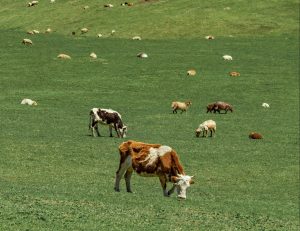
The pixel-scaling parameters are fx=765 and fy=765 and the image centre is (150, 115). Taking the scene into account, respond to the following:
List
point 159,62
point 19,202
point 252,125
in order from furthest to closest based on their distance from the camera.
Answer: point 159,62
point 252,125
point 19,202

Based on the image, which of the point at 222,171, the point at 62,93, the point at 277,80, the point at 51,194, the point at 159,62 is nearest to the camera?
the point at 51,194

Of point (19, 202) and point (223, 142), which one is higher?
point (19, 202)

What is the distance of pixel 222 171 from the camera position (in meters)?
34.7

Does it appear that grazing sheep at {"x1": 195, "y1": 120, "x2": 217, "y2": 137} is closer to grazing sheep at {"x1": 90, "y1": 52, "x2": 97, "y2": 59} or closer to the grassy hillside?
grazing sheep at {"x1": 90, "y1": 52, "x2": 97, "y2": 59}

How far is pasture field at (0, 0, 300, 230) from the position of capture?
22.1m

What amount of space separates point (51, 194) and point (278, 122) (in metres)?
28.0

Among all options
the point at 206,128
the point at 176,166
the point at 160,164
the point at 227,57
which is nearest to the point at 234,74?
the point at 227,57

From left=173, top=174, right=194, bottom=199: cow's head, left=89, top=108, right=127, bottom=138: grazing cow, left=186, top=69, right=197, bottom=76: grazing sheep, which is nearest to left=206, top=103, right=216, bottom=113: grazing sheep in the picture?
left=89, top=108, right=127, bottom=138: grazing cow

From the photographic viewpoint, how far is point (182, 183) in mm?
24578

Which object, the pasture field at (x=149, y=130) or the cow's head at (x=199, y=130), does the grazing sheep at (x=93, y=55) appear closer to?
the pasture field at (x=149, y=130)

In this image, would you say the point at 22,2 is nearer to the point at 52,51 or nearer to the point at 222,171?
the point at 52,51

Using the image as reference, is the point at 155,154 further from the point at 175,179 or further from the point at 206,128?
the point at 206,128

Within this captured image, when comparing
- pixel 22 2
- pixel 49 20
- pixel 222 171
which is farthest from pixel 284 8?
pixel 222 171

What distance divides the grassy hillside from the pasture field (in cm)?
121
